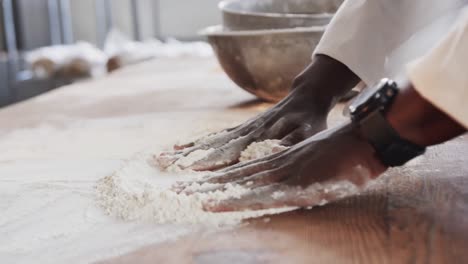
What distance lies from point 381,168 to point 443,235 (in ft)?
0.33

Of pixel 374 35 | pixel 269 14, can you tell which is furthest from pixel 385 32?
pixel 269 14

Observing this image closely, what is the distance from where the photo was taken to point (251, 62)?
1.66 meters

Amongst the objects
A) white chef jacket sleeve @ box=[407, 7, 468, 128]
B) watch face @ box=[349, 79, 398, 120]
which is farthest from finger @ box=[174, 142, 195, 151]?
white chef jacket sleeve @ box=[407, 7, 468, 128]

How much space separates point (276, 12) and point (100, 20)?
312cm

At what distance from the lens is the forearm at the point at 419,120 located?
2.24 ft

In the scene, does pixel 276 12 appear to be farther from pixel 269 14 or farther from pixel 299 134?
pixel 299 134

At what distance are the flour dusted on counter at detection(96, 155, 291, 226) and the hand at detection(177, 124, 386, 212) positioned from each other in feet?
0.04

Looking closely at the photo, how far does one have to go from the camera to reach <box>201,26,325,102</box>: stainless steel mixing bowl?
160 centimetres

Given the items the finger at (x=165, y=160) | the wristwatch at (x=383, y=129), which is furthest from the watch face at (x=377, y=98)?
the finger at (x=165, y=160)

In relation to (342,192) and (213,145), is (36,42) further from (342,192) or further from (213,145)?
(342,192)

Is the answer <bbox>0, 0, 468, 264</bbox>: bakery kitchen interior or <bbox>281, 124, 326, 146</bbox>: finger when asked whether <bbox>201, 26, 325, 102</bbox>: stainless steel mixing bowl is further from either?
<bbox>281, 124, 326, 146</bbox>: finger

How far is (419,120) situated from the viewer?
2.26 feet

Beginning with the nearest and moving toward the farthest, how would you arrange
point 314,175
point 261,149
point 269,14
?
point 314,175 < point 261,149 < point 269,14

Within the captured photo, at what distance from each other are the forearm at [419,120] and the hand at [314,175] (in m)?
0.05
